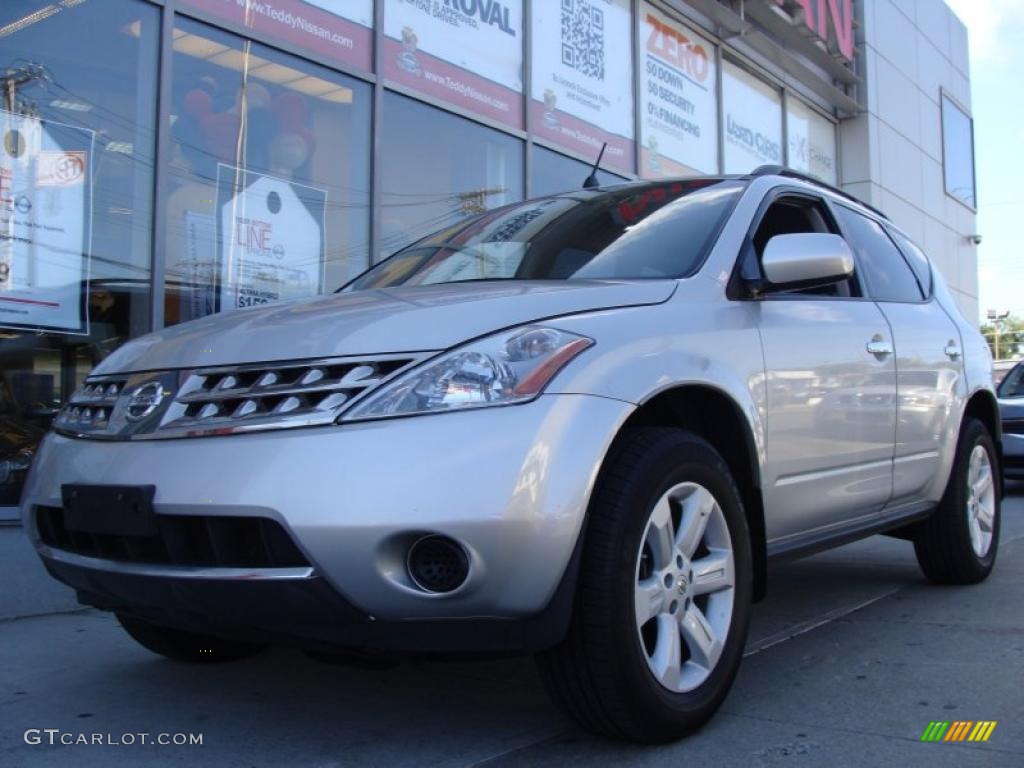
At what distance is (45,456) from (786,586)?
353 centimetres

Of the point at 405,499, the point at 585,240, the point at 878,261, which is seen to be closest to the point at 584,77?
the point at 878,261

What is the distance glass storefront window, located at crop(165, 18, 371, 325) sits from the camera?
249 inches

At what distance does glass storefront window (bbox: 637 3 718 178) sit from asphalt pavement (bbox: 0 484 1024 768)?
7.92m

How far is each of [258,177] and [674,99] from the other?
20.8 feet

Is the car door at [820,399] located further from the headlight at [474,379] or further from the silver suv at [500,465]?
the headlight at [474,379]

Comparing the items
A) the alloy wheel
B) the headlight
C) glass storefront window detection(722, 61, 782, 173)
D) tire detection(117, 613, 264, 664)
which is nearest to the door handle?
the alloy wheel

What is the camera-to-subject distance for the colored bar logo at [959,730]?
2609 mm

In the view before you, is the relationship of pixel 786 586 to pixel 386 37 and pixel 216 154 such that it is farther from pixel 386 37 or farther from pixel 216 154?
pixel 386 37

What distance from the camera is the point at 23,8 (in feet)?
18.1

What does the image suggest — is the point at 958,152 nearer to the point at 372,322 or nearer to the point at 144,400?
the point at 372,322

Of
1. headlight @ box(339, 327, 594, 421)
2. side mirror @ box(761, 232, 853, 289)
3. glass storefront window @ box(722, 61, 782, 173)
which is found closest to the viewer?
headlight @ box(339, 327, 594, 421)

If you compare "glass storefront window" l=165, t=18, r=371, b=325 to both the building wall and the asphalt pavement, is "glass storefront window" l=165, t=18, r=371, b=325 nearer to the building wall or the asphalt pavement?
the asphalt pavement

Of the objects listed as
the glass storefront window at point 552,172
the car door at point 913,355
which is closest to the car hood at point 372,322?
the car door at point 913,355

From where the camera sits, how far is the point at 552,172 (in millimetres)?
9602
